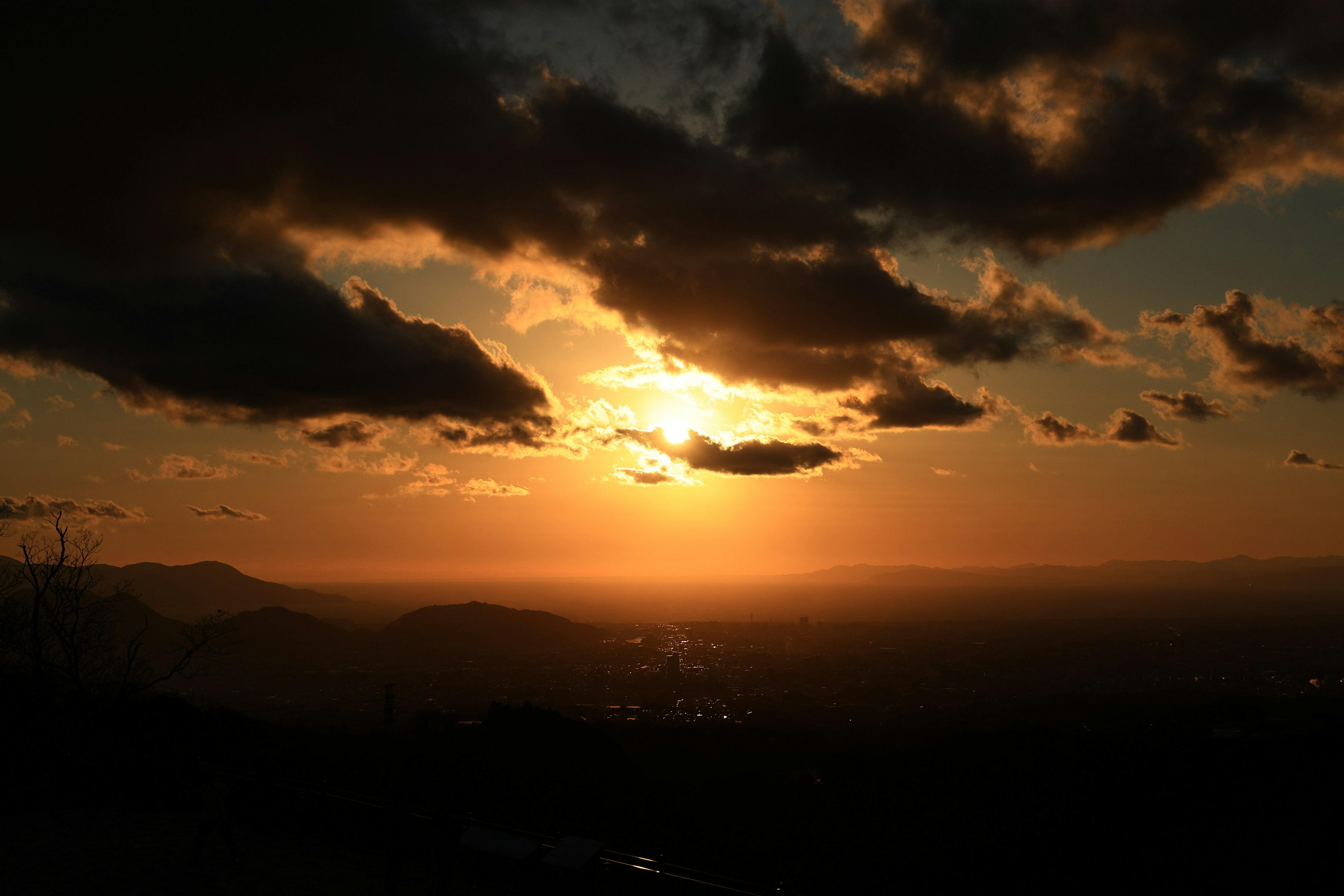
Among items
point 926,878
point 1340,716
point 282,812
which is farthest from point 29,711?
point 1340,716

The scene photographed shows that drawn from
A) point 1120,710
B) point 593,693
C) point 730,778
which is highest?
point 730,778

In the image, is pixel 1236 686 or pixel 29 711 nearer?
pixel 29 711

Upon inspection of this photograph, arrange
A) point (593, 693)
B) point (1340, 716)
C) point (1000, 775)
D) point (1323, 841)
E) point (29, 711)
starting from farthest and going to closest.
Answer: point (593, 693) → point (1340, 716) → point (1000, 775) → point (29, 711) → point (1323, 841)

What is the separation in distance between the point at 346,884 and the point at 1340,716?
60.3 meters

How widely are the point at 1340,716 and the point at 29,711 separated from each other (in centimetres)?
7466

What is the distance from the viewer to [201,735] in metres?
36.0

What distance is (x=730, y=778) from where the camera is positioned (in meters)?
52.2

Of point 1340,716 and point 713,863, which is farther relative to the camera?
point 1340,716

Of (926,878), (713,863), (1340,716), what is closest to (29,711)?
(713,863)

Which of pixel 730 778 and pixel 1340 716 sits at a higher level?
pixel 1340 716

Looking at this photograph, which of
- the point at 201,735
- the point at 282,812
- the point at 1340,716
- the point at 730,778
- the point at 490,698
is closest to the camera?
the point at 282,812

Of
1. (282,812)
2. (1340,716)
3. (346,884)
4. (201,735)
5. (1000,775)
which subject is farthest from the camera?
(1340,716)

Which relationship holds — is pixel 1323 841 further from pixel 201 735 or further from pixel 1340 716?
pixel 201 735

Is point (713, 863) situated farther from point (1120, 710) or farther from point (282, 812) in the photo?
point (1120, 710)
